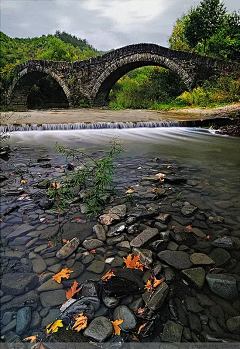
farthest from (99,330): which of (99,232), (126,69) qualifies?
(126,69)

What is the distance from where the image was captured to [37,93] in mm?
23828

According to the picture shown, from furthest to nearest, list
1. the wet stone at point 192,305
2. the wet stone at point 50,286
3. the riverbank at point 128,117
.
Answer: the riverbank at point 128,117
the wet stone at point 50,286
the wet stone at point 192,305

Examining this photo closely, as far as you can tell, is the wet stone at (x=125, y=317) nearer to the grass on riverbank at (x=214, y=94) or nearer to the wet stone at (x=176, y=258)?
the wet stone at (x=176, y=258)

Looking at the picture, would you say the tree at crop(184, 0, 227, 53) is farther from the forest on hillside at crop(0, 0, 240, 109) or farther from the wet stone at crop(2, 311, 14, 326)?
the wet stone at crop(2, 311, 14, 326)

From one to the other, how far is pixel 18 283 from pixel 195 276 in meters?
0.98

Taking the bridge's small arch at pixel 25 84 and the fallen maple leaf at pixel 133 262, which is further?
the bridge's small arch at pixel 25 84

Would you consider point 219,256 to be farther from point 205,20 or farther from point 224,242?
point 205,20

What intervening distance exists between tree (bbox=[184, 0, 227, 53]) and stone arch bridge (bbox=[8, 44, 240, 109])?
21.6 ft

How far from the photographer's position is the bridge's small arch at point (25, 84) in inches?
732

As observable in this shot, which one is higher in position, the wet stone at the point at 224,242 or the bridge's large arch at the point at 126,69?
the bridge's large arch at the point at 126,69

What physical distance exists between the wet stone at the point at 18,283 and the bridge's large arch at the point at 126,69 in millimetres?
14478

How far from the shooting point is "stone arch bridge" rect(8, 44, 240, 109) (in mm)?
13113

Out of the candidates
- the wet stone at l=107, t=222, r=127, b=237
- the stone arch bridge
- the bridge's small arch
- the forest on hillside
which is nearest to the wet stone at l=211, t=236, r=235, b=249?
the wet stone at l=107, t=222, r=127, b=237

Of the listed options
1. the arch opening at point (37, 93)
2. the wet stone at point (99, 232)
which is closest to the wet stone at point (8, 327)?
the wet stone at point (99, 232)
